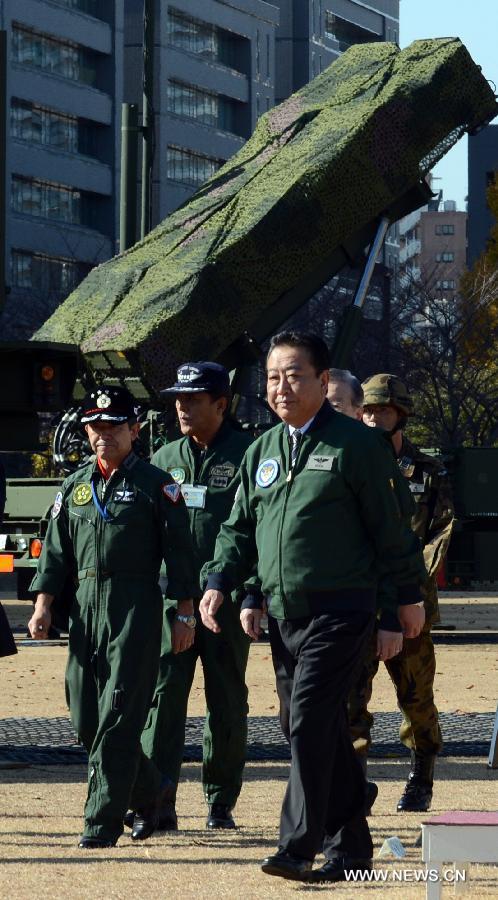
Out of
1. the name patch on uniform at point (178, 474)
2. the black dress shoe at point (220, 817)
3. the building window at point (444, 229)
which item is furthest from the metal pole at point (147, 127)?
the building window at point (444, 229)

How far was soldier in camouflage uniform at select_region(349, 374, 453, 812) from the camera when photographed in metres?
8.29

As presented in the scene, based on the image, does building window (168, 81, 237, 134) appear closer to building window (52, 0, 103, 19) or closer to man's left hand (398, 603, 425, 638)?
building window (52, 0, 103, 19)

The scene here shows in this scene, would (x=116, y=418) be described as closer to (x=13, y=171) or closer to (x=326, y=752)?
(x=326, y=752)

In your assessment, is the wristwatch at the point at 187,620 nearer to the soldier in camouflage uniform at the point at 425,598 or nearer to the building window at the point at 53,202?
the soldier in camouflage uniform at the point at 425,598

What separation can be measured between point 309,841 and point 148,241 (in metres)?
14.0

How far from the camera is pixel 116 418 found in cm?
726

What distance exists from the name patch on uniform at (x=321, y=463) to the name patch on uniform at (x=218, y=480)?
1625 mm

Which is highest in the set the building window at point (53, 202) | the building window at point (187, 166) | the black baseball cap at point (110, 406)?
the building window at point (187, 166)

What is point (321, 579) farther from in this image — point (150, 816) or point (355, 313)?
point (355, 313)

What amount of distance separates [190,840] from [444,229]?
156m

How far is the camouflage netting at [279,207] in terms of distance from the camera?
18344 millimetres

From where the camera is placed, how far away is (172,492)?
7.22 meters

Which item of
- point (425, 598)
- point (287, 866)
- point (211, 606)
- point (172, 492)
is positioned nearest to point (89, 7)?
point (425, 598)

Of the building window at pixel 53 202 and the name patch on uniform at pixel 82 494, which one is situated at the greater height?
the building window at pixel 53 202
